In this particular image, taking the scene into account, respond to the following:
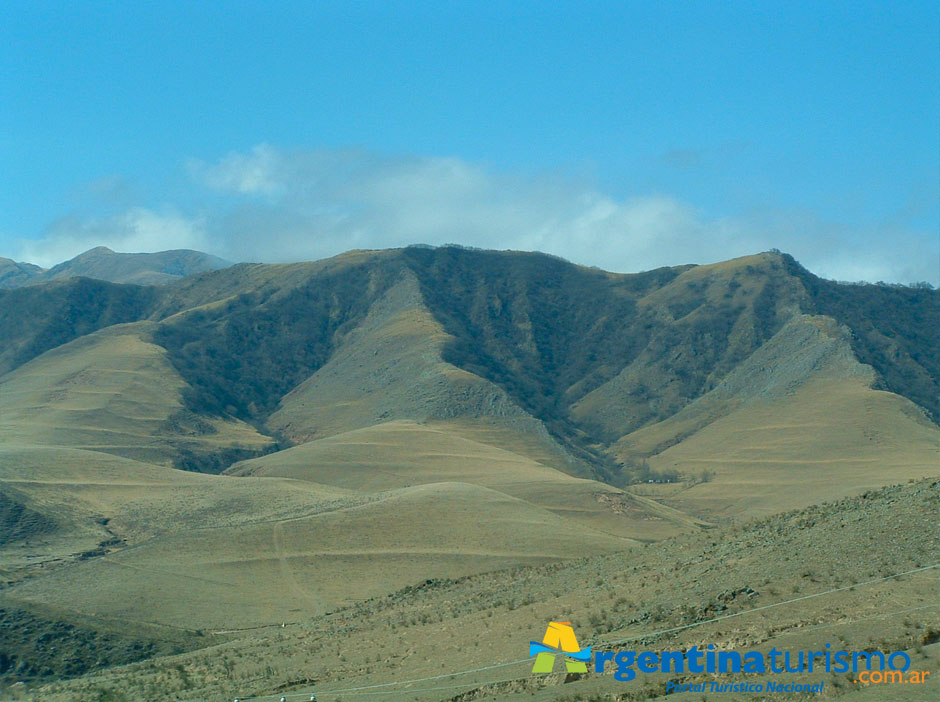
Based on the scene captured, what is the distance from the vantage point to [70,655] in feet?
137

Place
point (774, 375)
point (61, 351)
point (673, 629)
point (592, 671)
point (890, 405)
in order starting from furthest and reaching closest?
point (61, 351)
point (774, 375)
point (890, 405)
point (673, 629)
point (592, 671)

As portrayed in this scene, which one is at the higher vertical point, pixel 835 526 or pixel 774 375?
pixel 774 375

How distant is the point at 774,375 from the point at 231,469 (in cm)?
9546

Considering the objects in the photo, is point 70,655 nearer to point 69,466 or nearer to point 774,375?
point 69,466

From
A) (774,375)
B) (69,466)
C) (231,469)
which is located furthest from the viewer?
(774,375)

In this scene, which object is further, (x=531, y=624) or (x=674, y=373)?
(x=674, y=373)

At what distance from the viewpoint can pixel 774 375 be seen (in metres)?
174

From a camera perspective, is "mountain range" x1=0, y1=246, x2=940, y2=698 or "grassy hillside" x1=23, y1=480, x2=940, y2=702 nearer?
"grassy hillside" x1=23, y1=480, x2=940, y2=702

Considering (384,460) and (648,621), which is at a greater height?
(384,460)

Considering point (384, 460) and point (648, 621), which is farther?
point (384, 460)

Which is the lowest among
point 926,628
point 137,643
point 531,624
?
point 137,643

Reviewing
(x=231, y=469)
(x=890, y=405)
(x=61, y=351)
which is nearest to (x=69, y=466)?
(x=231, y=469)

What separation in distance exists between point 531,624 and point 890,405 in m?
131

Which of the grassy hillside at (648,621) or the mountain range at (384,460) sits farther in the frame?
the mountain range at (384,460)
